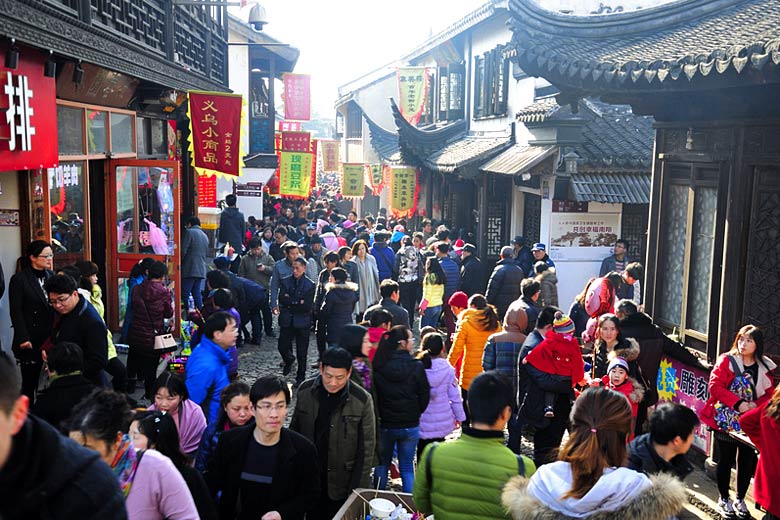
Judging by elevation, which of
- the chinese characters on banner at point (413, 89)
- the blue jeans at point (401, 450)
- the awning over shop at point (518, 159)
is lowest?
the blue jeans at point (401, 450)

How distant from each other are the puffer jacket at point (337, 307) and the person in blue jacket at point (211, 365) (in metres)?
3.95

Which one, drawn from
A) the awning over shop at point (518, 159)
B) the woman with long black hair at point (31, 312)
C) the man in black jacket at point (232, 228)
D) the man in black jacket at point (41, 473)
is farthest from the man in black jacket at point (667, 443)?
the man in black jacket at point (232, 228)

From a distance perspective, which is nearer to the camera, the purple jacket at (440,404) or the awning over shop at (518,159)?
the purple jacket at (440,404)

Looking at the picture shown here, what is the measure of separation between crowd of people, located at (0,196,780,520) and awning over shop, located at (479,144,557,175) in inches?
132

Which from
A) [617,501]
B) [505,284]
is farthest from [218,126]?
[617,501]

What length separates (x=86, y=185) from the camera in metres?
10.7

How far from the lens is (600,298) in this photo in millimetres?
9336

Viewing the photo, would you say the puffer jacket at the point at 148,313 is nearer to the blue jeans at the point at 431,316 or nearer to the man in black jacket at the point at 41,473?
the blue jeans at the point at 431,316

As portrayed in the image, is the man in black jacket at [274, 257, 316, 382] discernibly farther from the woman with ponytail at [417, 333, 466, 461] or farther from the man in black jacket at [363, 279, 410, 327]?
the woman with ponytail at [417, 333, 466, 461]

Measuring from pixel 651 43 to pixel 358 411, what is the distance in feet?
17.6

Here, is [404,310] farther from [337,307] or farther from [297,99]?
[297,99]

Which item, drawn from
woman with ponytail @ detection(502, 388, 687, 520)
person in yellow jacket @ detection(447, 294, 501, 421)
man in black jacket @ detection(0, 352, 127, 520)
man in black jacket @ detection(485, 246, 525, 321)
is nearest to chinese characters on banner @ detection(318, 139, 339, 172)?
man in black jacket @ detection(485, 246, 525, 321)

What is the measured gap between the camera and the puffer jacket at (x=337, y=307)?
411 inches

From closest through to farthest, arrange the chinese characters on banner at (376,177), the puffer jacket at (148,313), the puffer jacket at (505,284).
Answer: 1. the puffer jacket at (148,313)
2. the puffer jacket at (505,284)
3. the chinese characters on banner at (376,177)
